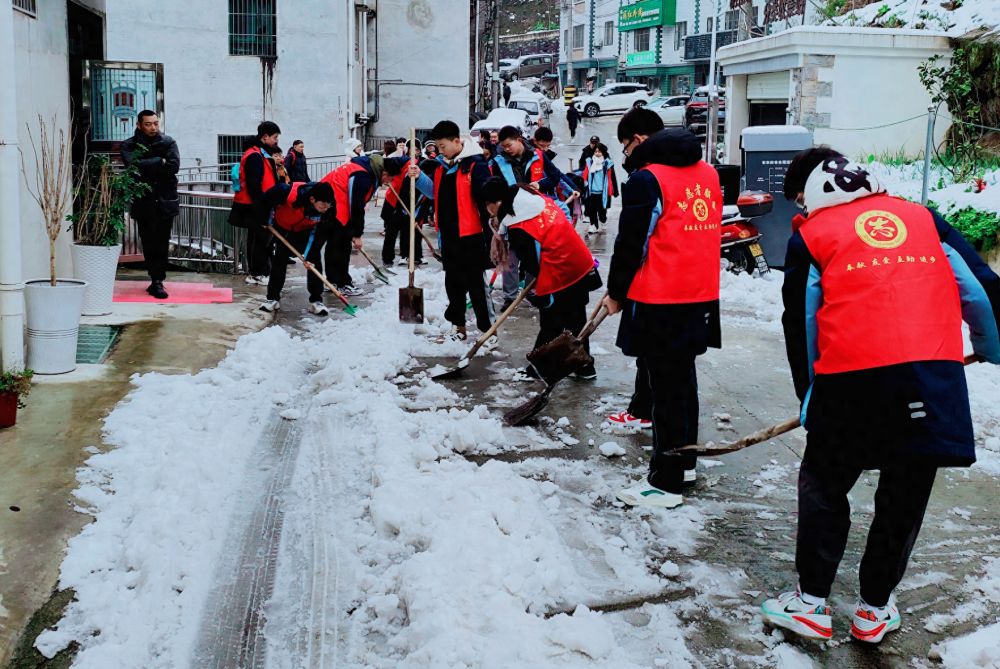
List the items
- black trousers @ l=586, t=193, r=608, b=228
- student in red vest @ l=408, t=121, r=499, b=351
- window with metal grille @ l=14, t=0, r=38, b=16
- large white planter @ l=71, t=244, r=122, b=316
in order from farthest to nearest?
black trousers @ l=586, t=193, r=608, b=228, large white planter @ l=71, t=244, r=122, b=316, student in red vest @ l=408, t=121, r=499, b=351, window with metal grille @ l=14, t=0, r=38, b=16

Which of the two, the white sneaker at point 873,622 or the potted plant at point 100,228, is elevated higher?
the potted plant at point 100,228

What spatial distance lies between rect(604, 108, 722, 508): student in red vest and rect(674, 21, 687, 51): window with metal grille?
1990 inches

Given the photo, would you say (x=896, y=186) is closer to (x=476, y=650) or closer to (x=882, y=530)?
(x=882, y=530)

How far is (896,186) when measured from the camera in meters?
→ 12.4

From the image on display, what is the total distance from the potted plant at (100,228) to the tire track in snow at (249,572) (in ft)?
11.2

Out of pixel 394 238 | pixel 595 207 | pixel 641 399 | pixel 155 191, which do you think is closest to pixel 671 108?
pixel 595 207

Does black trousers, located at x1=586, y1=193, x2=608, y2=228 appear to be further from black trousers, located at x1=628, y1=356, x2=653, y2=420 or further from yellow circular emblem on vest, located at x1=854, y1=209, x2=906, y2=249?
yellow circular emblem on vest, located at x1=854, y1=209, x2=906, y2=249

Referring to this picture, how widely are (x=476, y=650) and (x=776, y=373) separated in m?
4.87

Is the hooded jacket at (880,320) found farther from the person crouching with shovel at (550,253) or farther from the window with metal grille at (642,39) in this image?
the window with metal grille at (642,39)

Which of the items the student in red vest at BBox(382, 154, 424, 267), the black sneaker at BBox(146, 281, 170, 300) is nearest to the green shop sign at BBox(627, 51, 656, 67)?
the student in red vest at BBox(382, 154, 424, 267)

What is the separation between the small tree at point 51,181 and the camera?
678cm

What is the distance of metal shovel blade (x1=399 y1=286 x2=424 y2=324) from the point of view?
28.2 ft

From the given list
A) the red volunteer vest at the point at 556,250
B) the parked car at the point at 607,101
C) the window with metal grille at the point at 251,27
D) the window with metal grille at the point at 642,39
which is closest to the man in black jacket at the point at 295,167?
the red volunteer vest at the point at 556,250

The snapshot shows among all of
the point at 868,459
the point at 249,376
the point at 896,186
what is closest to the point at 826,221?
the point at 868,459
